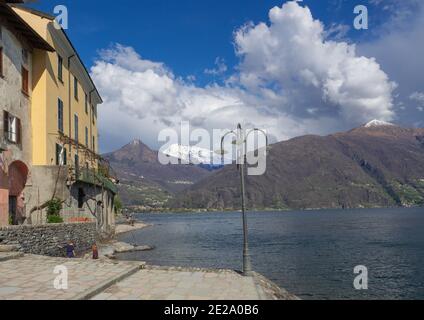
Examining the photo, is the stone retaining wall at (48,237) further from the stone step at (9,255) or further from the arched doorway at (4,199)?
the arched doorway at (4,199)

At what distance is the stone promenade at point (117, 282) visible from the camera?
13.2 metres

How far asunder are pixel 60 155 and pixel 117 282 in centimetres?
2168

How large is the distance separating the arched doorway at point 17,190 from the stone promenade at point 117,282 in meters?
10.1

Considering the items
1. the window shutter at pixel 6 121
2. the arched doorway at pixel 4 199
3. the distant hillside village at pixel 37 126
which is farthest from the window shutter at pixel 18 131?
the arched doorway at pixel 4 199

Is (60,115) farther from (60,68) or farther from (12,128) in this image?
(12,128)

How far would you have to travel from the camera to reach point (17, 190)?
95.8 feet

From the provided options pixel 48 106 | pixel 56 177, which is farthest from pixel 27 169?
pixel 48 106

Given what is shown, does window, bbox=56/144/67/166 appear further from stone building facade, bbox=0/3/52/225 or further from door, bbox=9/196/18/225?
door, bbox=9/196/18/225

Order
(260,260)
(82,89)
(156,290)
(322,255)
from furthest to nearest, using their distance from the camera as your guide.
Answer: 1. (322,255)
2. (260,260)
3. (82,89)
4. (156,290)

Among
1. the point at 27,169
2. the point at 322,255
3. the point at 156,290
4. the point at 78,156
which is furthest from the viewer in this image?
the point at 322,255

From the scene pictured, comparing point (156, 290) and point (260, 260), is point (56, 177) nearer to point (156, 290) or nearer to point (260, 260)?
point (156, 290)

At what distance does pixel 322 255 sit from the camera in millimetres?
51219

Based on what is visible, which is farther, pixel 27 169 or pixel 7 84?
pixel 27 169
